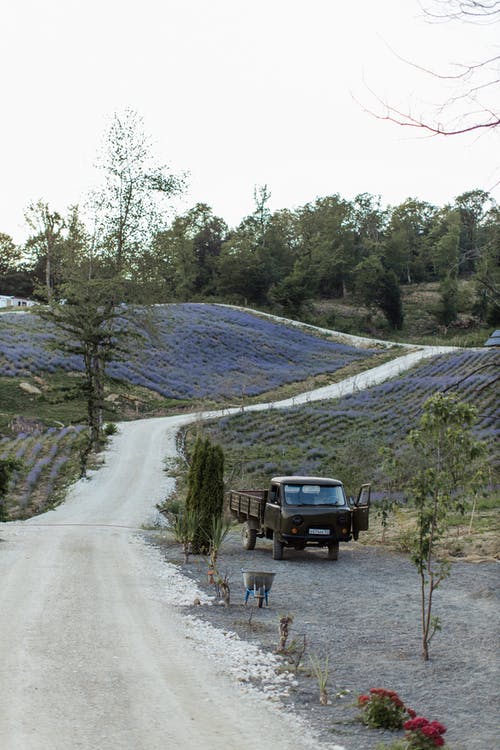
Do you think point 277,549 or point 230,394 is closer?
point 277,549

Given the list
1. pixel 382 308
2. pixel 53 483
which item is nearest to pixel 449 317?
pixel 382 308

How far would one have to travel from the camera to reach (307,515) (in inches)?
616

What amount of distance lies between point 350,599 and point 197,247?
104037 mm

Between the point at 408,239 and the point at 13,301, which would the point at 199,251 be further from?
the point at 408,239

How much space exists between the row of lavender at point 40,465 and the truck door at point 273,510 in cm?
802

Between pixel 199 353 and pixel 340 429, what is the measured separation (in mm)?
23802

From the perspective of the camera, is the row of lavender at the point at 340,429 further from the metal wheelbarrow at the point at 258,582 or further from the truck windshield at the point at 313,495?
the metal wheelbarrow at the point at 258,582

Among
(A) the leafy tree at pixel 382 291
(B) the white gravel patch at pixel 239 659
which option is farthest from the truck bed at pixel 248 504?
(A) the leafy tree at pixel 382 291

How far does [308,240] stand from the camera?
11400 cm

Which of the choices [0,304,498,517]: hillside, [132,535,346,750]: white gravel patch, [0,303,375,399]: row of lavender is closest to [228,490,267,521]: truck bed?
[132,535,346,750]: white gravel patch

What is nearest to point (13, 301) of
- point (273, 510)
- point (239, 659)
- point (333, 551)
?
point (273, 510)

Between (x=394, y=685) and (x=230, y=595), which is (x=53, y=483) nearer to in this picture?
(x=230, y=595)

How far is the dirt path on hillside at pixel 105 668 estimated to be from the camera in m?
6.14

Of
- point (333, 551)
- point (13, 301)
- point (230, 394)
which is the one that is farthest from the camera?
point (13, 301)
